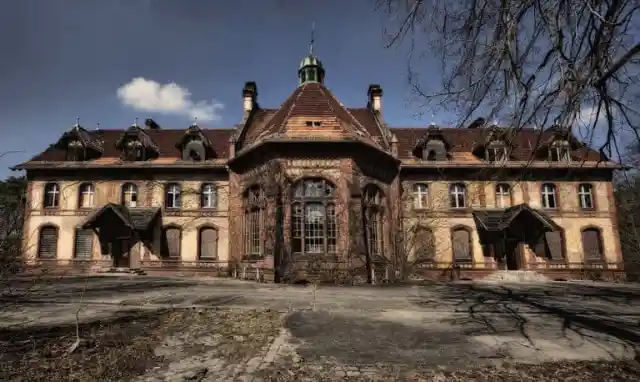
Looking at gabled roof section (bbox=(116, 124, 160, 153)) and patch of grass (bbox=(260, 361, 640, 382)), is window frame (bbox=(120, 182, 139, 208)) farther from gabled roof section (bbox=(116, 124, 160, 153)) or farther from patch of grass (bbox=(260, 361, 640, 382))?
patch of grass (bbox=(260, 361, 640, 382))

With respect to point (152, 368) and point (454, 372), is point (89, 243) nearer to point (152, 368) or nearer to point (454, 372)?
point (152, 368)

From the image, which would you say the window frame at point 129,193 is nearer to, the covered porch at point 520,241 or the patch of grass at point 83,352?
the patch of grass at point 83,352

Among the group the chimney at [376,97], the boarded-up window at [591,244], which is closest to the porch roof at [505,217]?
the boarded-up window at [591,244]

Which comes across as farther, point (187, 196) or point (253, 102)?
point (253, 102)

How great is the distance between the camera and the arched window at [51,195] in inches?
882

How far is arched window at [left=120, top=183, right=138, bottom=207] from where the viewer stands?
22.5 meters

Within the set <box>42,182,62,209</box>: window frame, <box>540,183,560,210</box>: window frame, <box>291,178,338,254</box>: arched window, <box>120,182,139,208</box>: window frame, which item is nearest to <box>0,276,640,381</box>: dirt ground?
<box>291,178,338,254</box>: arched window

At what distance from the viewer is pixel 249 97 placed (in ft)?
81.1

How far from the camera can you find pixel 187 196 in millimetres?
22453

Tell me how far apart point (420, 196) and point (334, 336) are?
16.9 metres

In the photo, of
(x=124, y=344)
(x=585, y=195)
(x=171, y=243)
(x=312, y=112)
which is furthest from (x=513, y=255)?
(x=124, y=344)

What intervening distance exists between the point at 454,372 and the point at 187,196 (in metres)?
19.9

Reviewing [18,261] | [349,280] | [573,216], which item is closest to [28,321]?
[18,261]

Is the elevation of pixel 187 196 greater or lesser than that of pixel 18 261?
greater
